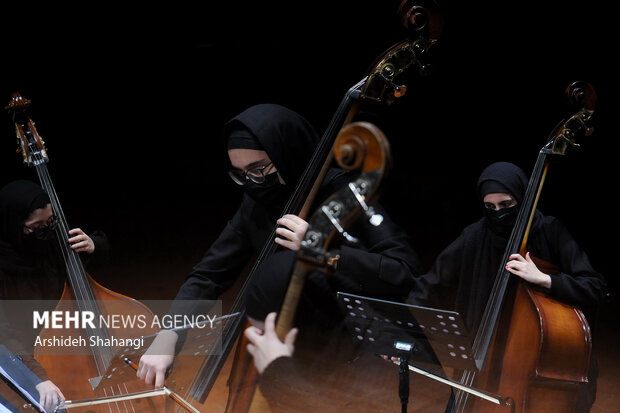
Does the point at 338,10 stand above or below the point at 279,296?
above

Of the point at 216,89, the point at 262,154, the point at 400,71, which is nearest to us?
the point at 400,71

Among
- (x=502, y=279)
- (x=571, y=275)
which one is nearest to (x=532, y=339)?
(x=502, y=279)

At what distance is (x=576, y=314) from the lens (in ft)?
6.93

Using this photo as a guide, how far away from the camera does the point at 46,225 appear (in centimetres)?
225

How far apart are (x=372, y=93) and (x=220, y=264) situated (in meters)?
0.81

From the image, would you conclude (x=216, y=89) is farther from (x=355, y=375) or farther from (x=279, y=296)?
(x=279, y=296)

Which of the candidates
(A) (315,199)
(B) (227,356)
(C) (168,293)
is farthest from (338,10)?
(B) (227,356)

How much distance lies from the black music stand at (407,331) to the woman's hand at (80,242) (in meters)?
1.13

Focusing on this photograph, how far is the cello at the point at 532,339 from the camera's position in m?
2.03

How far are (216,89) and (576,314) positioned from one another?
2826 millimetres

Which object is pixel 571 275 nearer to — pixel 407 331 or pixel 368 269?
pixel 407 331

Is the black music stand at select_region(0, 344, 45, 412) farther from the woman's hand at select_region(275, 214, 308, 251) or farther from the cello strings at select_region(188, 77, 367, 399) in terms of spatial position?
the woman's hand at select_region(275, 214, 308, 251)

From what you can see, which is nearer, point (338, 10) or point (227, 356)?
point (227, 356)

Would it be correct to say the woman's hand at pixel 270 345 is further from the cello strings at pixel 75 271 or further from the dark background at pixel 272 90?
the dark background at pixel 272 90
